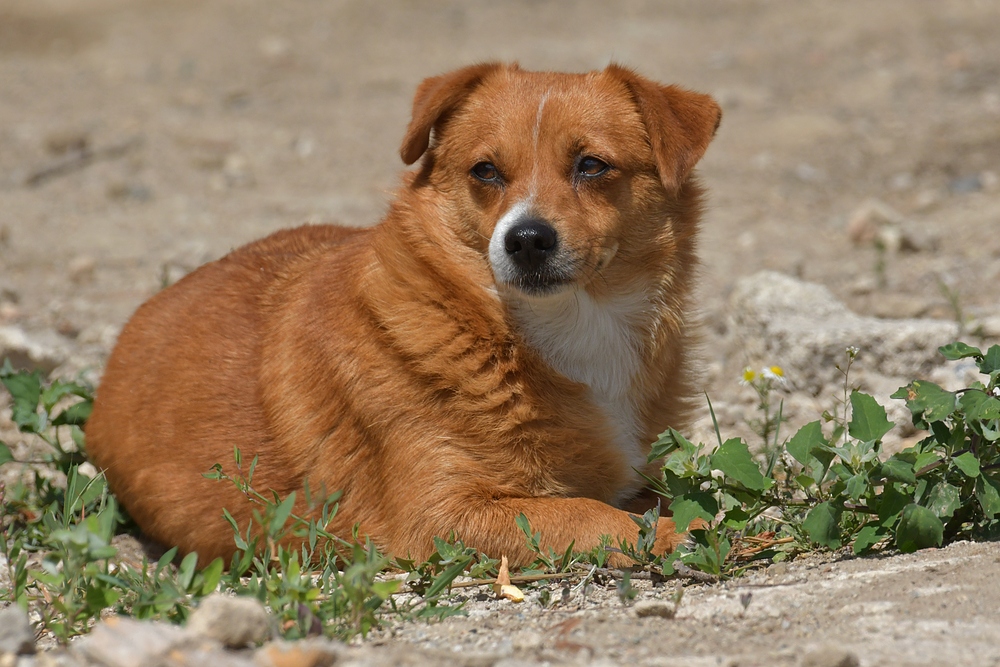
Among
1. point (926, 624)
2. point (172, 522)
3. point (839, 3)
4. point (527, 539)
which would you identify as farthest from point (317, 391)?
point (839, 3)

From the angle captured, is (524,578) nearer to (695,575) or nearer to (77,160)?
(695,575)

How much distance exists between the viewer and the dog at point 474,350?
389 cm

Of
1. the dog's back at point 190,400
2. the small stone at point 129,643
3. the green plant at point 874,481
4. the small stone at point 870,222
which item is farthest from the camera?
the small stone at point 870,222

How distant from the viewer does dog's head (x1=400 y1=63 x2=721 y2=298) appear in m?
3.99

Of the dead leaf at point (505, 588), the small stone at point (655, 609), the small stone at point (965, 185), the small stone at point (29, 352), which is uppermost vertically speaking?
the small stone at point (965, 185)

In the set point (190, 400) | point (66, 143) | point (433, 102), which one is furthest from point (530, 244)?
point (66, 143)

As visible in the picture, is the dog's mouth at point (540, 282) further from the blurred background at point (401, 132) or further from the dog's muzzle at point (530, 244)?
the blurred background at point (401, 132)

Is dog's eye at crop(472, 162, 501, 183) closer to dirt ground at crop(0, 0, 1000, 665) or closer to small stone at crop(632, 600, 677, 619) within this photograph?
dirt ground at crop(0, 0, 1000, 665)

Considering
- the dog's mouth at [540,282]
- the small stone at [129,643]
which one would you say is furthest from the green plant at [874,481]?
the small stone at [129,643]

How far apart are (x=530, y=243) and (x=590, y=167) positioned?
1.60 ft

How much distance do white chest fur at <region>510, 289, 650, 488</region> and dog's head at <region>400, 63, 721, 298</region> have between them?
0.30ft

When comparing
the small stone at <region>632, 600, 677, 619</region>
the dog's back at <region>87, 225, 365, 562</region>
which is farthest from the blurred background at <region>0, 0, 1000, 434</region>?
the small stone at <region>632, 600, 677, 619</region>

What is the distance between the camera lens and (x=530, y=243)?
387cm

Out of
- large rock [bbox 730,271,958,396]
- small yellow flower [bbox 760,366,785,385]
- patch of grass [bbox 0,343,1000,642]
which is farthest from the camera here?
large rock [bbox 730,271,958,396]
